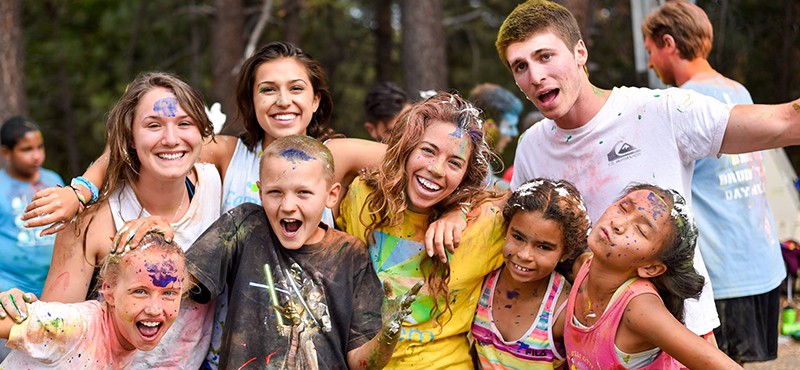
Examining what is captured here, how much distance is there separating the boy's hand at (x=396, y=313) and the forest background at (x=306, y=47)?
24.3 feet

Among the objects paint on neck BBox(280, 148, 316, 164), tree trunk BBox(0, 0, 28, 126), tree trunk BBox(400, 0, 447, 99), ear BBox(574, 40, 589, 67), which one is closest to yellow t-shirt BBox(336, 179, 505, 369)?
paint on neck BBox(280, 148, 316, 164)

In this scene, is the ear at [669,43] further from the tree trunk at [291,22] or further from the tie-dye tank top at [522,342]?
the tree trunk at [291,22]

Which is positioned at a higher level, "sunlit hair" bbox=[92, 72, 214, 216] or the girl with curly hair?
"sunlit hair" bbox=[92, 72, 214, 216]

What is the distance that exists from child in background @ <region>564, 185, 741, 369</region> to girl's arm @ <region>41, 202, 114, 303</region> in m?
1.89

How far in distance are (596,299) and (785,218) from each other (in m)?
5.73

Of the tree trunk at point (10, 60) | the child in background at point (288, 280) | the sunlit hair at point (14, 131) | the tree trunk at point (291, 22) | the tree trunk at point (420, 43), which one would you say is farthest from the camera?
the tree trunk at point (291, 22)

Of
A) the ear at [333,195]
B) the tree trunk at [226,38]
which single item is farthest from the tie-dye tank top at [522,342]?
the tree trunk at [226,38]

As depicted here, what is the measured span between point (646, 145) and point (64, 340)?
2.33 metres

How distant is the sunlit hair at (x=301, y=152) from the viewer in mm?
3045

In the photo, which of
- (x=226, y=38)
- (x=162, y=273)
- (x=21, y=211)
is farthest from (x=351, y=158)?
(x=226, y=38)

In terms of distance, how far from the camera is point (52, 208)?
9.38ft

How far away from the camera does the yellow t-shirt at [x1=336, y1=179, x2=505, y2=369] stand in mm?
3119

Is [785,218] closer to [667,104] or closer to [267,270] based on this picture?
[667,104]

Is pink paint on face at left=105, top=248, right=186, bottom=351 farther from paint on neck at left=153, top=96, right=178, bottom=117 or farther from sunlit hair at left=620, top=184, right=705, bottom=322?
sunlit hair at left=620, top=184, right=705, bottom=322
